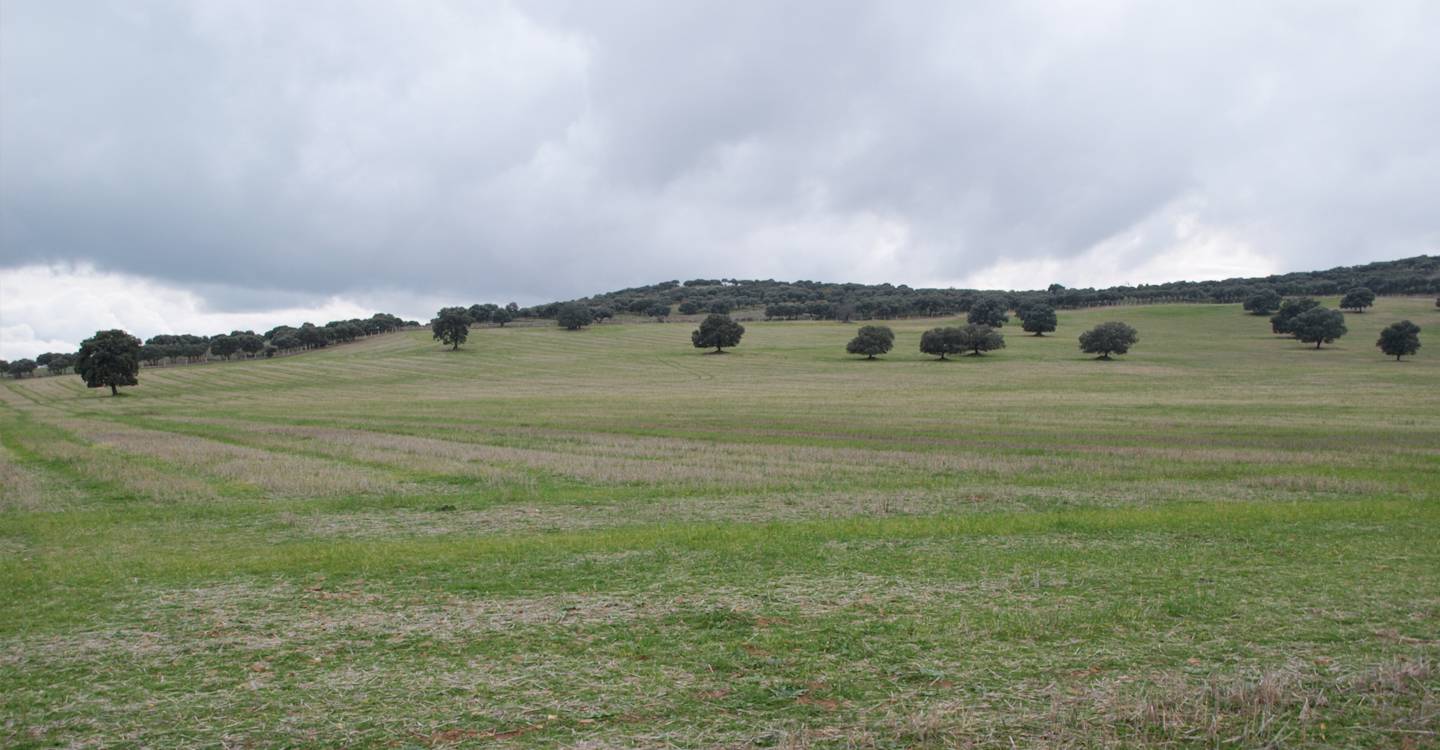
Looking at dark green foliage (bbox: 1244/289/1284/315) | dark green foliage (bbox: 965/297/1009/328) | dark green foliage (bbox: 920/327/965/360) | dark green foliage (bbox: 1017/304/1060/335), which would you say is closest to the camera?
dark green foliage (bbox: 920/327/965/360)

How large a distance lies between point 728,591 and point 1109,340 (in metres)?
105

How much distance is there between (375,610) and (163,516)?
12408 mm

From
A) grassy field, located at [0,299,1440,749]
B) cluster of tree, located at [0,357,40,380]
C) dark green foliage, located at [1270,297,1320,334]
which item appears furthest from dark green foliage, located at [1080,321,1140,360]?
cluster of tree, located at [0,357,40,380]

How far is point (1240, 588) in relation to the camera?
11.4m

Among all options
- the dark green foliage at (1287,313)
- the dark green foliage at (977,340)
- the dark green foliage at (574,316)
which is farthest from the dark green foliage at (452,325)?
the dark green foliage at (1287,313)

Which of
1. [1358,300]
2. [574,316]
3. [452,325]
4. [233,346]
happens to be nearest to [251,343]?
[233,346]

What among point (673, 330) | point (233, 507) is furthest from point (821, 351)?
point (233, 507)

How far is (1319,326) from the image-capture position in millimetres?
104938

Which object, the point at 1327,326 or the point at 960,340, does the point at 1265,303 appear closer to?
the point at 1327,326

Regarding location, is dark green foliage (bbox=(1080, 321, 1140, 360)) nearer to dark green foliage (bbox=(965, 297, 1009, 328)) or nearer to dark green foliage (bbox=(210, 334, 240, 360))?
dark green foliage (bbox=(965, 297, 1009, 328))

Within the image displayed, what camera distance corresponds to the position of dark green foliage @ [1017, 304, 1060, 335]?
129m

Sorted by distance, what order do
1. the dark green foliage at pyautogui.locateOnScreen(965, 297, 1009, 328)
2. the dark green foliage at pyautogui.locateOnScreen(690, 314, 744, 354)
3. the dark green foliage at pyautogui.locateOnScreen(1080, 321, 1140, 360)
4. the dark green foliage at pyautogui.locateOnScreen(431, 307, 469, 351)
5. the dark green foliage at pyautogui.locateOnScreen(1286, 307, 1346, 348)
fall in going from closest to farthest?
the dark green foliage at pyautogui.locateOnScreen(1080, 321, 1140, 360) < the dark green foliage at pyautogui.locateOnScreen(1286, 307, 1346, 348) < the dark green foliage at pyautogui.locateOnScreen(690, 314, 744, 354) < the dark green foliage at pyautogui.locateOnScreen(431, 307, 469, 351) < the dark green foliage at pyautogui.locateOnScreen(965, 297, 1009, 328)

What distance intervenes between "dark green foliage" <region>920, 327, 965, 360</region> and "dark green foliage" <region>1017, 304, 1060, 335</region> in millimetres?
29495

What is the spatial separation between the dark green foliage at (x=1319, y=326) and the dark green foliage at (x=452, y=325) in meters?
131
